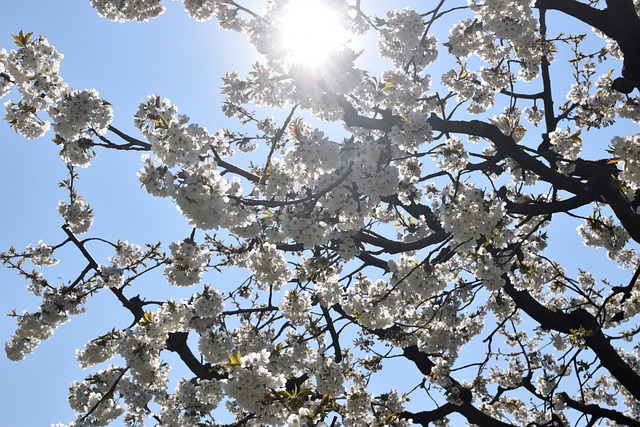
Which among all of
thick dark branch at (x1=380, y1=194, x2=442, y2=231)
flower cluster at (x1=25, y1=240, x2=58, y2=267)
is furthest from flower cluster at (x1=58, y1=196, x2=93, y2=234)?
thick dark branch at (x1=380, y1=194, x2=442, y2=231)

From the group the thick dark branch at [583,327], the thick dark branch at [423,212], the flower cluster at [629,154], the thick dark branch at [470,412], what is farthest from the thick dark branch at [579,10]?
the thick dark branch at [470,412]

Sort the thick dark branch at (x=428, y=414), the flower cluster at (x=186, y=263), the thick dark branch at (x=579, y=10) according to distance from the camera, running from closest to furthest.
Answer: the flower cluster at (x=186, y=263) → the thick dark branch at (x=579, y=10) → the thick dark branch at (x=428, y=414)

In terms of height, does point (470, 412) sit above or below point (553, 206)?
below

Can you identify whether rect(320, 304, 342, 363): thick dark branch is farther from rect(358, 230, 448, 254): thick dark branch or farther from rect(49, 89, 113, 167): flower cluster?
rect(49, 89, 113, 167): flower cluster

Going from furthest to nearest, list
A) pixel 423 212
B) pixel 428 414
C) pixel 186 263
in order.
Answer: pixel 428 414
pixel 423 212
pixel 186 263

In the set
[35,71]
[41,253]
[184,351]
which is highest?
[41,253]

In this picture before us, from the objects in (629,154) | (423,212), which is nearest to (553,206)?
(629,154)

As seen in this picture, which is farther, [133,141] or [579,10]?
[579,10]

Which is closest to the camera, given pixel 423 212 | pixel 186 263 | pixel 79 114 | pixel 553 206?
pixel 79 114

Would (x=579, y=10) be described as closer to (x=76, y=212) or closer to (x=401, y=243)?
(x=401, y=243)

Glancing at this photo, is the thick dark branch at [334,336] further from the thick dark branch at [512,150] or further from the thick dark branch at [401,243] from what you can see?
the thick dark branch at [512,150]

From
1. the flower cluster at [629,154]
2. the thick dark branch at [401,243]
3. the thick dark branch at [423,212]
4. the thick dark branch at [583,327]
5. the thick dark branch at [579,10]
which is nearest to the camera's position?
the flower cluster at [629,154]

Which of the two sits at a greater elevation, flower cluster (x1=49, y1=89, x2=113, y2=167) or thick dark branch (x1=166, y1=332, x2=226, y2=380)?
flower cluster (x1=49, y1=89, x2=113, y2=167)

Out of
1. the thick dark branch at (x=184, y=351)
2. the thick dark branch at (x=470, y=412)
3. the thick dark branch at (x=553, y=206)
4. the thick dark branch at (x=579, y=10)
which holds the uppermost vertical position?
the thick dark branch at (x=579, y=10)
